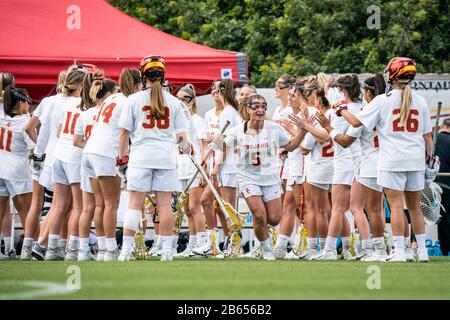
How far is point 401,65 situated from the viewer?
1492cm

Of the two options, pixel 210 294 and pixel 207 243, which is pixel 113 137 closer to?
pixel 207 243

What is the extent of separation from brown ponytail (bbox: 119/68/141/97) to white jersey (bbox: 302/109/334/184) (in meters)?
2.50

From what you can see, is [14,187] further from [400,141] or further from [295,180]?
[400,141]

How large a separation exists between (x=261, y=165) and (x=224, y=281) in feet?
16.5

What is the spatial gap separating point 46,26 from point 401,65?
299 inches

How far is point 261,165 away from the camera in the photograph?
16.0 m

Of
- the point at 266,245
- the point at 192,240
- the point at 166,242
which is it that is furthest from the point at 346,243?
the point at 166,242

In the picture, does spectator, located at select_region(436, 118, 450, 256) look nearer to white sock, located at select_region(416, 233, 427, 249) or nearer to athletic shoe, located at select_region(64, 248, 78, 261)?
white sock, located at select_region(416, 233, 427, 249)

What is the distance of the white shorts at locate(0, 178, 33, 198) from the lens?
17.3 meters

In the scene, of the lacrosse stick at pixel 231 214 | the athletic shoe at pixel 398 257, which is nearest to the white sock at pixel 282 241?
the lacrosse stick at pixel 231 214

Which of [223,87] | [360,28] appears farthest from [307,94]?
[360,28]

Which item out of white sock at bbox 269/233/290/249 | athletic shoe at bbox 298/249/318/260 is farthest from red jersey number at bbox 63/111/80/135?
athletic shoe at bbox 298/249/318/260

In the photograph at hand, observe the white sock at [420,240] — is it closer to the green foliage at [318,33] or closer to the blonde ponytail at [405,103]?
the blonde ponytail at [405,103]

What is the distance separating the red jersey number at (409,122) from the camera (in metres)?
15.0
